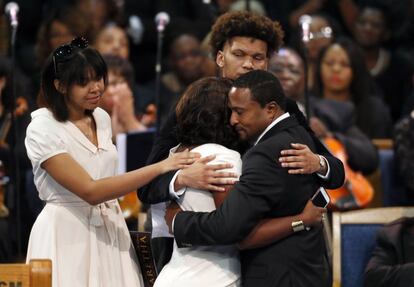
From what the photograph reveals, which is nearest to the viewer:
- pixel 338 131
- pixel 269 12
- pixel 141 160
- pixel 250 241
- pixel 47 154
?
pixel 250 241

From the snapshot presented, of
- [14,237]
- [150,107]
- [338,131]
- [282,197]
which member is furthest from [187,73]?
[282,197]

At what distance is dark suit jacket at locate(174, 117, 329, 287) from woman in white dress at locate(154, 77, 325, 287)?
0.15 ft

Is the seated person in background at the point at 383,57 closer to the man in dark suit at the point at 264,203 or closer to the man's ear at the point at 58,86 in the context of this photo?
the man's ear at the point at 58,86

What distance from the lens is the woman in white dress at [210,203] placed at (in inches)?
169

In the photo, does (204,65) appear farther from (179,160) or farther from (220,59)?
(179,160)

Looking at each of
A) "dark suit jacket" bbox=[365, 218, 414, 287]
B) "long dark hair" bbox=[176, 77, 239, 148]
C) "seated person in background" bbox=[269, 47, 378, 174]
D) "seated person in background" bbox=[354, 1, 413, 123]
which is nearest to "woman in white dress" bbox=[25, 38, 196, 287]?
"long dark hair" bbox=[176, 77, 239, 148]

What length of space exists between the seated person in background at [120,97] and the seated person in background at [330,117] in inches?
36.3

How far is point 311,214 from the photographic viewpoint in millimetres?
4336

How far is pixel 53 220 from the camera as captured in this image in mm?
4730

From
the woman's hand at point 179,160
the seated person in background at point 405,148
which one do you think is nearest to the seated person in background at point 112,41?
the seated person in background at point 405,148

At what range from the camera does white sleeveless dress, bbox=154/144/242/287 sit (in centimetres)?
430

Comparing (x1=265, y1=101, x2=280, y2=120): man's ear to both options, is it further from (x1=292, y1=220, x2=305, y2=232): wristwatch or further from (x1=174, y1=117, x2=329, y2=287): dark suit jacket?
(x1=292, y1=220, x2=305, y2=232): wristwatch

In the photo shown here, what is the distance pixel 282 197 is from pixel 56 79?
1.10 metres

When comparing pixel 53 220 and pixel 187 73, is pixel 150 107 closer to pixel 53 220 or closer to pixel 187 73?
pixel 187 73
